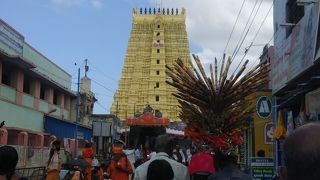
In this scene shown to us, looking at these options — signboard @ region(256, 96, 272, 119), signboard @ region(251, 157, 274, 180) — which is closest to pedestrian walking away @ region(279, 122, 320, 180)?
signboard @ region(251, 157, 274, 180)

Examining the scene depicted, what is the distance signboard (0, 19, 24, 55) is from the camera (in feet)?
85.2

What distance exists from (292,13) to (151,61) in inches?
2150

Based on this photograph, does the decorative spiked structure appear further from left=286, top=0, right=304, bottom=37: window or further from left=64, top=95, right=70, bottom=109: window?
left=64, top=95, right=70, bottom=109: window

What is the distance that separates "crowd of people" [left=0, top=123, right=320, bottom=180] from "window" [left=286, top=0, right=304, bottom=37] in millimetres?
6161

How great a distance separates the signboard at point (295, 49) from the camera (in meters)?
12.8

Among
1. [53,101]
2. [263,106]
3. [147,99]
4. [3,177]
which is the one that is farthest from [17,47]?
[147,99]

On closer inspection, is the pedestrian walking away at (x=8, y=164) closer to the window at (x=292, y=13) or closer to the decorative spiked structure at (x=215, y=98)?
the decorative spiked structure at (x=215, y=98)

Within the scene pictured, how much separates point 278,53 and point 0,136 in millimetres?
13172

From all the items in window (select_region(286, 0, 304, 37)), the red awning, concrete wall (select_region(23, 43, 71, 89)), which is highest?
concrete wall (select_region(23, 43, 71, 89))

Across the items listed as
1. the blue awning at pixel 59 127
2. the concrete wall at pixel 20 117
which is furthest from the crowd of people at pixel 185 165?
the blue awning at pixel 59 127

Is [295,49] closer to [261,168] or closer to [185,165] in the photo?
[261,168]

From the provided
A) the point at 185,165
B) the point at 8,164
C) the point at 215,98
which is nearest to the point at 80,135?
the point at 215,98

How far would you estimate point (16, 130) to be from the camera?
87.0ft

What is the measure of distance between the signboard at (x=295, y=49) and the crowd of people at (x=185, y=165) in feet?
14.2
